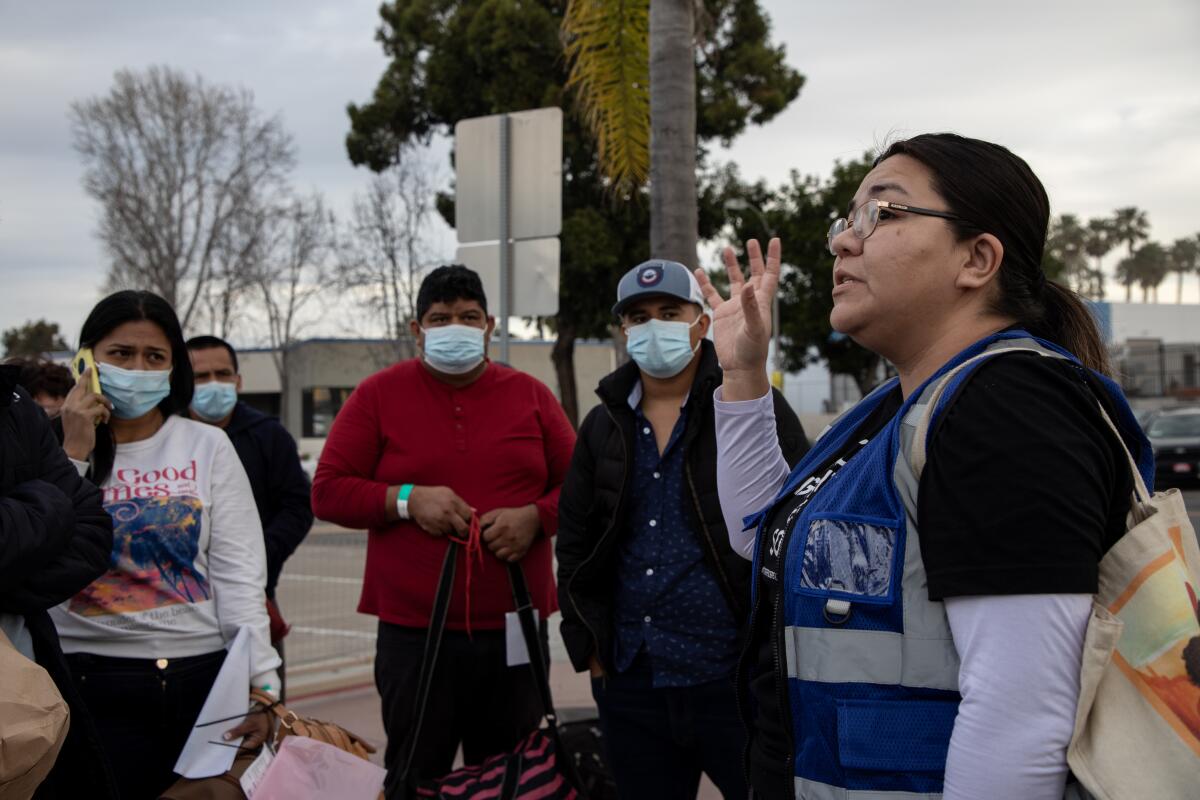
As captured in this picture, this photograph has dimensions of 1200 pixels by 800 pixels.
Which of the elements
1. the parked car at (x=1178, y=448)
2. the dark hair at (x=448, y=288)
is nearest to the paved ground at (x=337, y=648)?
the dark hair at (x=448, y=288)

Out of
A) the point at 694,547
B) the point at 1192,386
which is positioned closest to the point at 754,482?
the point at 694,547

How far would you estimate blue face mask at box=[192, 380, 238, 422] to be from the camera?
15.5 ft

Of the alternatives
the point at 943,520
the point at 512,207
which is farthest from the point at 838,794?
the point at 512,207

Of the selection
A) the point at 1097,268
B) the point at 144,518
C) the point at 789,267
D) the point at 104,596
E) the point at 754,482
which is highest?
the point at 1097,268

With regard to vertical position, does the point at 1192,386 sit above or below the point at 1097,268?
below

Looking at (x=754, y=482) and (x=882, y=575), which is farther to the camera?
(x=754, y=482)

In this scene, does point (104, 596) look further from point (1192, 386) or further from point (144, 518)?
point (1192, 386)

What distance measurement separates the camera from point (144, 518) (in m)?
3.09

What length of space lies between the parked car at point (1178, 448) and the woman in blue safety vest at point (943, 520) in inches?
797

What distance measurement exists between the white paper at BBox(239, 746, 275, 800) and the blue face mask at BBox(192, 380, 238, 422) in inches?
85.7

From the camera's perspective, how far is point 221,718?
2963mm

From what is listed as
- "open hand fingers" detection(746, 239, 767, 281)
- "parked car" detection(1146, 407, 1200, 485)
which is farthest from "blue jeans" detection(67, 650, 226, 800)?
"parked car" detection(1146, 407, 1200, 485)

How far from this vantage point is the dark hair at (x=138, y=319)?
129 inches

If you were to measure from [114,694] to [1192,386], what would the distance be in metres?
42.2
